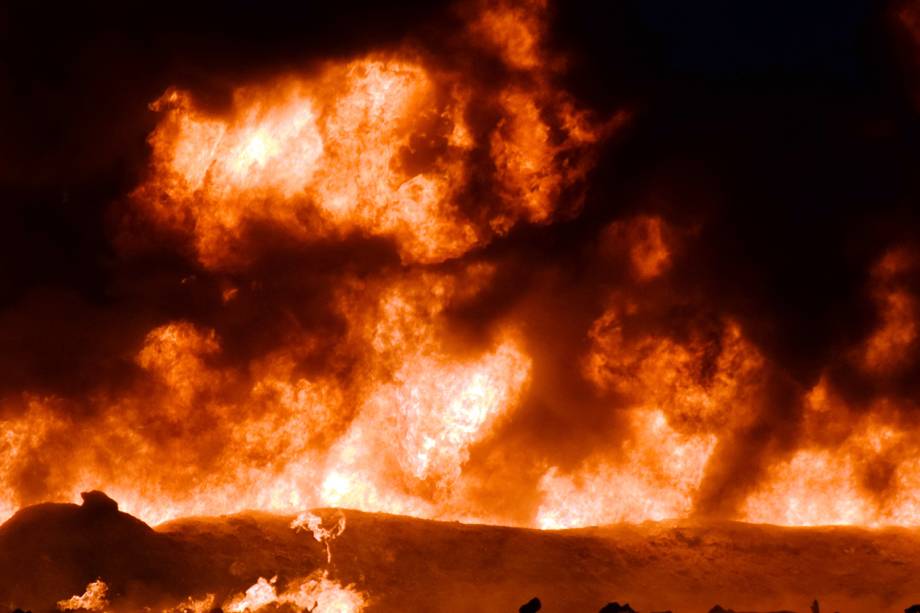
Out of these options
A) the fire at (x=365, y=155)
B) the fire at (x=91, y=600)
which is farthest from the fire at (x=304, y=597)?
the fire at (x=365, y=155)

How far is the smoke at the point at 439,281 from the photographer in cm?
3198

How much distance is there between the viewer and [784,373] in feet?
113

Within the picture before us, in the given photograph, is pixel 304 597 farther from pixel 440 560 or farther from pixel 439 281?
pixel 439 281

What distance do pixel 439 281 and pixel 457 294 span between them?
31.8 inches

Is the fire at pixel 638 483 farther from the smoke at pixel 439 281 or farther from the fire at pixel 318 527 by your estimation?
the fire at pixel 318 527

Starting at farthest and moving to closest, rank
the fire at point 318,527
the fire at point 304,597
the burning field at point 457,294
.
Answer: the burning field at point 457,294
the fire at point 318,527
the fire at point 304,597

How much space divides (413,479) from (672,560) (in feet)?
29.5

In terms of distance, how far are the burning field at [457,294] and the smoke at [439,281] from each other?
104 millimetres

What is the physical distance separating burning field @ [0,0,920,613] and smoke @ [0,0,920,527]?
10 centimetres

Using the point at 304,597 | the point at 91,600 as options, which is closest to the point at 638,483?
the point at 304,597

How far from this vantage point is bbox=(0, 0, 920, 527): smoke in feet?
105

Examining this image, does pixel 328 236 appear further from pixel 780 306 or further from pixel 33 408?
pixel 780 306

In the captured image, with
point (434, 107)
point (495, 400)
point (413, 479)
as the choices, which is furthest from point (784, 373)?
point (434, 107)

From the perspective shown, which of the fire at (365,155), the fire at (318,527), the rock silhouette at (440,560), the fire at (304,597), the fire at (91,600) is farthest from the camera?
the fire at (365,155)
